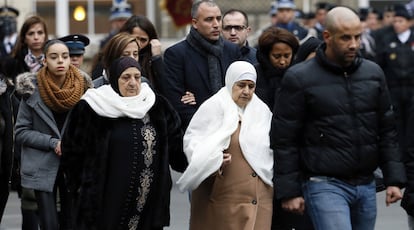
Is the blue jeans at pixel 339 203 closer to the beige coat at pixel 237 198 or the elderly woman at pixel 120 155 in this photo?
the beige coat at pixel 237 198

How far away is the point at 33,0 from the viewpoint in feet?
78.7

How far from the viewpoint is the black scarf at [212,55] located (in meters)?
11.2

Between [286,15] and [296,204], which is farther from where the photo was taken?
[286,15]

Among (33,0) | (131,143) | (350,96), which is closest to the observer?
(350,96)

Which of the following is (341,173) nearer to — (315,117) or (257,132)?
(315,117)

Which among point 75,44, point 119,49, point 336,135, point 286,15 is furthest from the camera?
point 286,15

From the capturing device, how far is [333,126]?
8828 mm

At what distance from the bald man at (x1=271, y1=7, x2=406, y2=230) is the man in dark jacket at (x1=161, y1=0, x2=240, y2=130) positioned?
214 centimetres

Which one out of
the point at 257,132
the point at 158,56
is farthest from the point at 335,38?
the point at 158,56

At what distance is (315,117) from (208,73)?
2.38 meters

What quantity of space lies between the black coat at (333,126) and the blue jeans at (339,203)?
59 millimetres

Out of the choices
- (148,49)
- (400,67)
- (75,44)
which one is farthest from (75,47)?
(400,67)

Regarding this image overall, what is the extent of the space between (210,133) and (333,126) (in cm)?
127

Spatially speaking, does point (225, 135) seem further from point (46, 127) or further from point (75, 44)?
point (75, 44)
